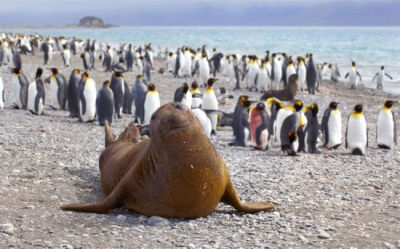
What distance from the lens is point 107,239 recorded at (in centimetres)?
425

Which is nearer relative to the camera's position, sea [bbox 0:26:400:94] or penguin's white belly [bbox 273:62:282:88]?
penguin's white belly [bbox 273:62:282:88]

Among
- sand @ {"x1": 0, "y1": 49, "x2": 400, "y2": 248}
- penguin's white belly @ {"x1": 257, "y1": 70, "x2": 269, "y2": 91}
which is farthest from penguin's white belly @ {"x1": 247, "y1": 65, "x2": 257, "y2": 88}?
sand @ {"x1": 0, "y1": 49, "x2": 400, "y2": 248}

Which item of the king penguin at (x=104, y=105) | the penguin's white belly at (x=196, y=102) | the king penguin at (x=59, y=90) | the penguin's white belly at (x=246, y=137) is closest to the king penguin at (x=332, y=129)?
the penguin's white belly at (x=246, y=137)

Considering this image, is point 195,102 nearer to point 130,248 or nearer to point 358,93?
point 130,248

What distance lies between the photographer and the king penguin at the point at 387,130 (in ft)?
35.2

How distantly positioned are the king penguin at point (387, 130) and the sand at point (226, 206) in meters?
0.63

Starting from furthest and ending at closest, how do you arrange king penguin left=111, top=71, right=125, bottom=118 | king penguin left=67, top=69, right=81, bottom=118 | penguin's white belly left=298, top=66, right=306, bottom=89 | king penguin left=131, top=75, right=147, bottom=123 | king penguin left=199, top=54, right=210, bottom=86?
king penguin left=199, top=54, right=210, bottom=86 → penguin's white belly left=298, top=66, right=306, bottom=89 → king penguin left=111, top=71, right=125, bottom=118 → king penguin left=67, top=69, right=81, bottom=118 → king penguin left=131, top=75, right=147, bottom=123

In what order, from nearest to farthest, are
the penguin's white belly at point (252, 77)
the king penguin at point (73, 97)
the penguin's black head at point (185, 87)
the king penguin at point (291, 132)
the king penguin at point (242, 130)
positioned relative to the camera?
the king penguin at point (291, 132)
the king penguin at point (242, 130)
the penguin's black head at point (185, 87)
the king penguin at point (73, 97)
the penguin's white belly at point (252, 77)

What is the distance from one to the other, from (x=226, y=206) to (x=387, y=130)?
638 centimetres

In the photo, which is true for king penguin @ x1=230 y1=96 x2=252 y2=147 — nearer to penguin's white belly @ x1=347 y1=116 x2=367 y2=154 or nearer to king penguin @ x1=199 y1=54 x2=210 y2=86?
penguin's white belly @ x1=347 y1=116 x2=367 y2=154

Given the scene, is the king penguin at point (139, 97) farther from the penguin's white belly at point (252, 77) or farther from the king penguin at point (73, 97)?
the penguin's white belly at point (252, 77)

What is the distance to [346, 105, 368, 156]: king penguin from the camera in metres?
9.94

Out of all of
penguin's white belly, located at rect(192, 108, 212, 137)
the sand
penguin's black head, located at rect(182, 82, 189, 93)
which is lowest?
the sand

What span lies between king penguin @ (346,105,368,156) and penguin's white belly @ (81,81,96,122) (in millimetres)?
5789
